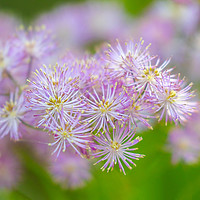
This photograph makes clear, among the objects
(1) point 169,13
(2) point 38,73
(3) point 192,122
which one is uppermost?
(1) point 169,13

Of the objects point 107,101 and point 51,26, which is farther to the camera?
point 51,26

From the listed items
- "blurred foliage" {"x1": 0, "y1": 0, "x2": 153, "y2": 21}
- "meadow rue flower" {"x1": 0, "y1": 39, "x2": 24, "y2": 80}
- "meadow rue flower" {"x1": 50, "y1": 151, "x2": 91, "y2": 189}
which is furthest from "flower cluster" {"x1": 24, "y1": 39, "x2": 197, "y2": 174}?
"blurred foliage" {"x1": 0, "y1": 0, "x2": 153, "y2": 21}

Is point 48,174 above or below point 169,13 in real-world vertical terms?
below

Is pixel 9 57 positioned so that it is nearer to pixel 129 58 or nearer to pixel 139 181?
pixel 129 58

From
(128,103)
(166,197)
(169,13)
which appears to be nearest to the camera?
(128,103)

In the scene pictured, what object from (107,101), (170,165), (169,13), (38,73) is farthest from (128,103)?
(169,13)

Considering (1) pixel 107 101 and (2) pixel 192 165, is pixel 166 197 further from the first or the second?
(1) pixel 107 101

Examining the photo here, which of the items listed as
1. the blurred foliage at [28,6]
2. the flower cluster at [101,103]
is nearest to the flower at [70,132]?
the flower cluster at [101,103]
